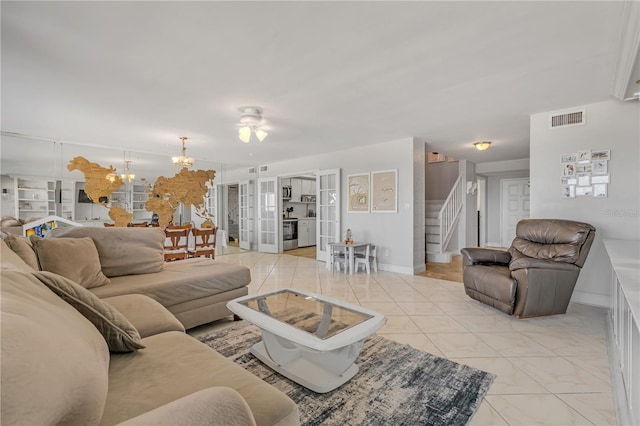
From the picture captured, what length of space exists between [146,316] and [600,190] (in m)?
4.71

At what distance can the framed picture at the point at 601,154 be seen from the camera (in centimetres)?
338

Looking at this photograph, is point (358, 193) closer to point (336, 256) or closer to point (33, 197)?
point (336, 256)

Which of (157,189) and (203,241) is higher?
(157,189)

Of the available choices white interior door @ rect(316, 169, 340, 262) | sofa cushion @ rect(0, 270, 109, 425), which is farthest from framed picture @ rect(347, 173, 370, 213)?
sofa cushion @ rect(0, 270, 109, 425)

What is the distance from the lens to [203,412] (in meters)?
0.72

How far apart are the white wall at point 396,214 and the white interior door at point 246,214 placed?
3.29m

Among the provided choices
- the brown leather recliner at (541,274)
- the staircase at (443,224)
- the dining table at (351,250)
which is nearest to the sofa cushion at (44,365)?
the brown leather recliner at (541,274)

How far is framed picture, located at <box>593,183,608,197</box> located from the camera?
11.2ft

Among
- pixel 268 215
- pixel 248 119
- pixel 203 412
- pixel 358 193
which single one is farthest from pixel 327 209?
pixel 203 412

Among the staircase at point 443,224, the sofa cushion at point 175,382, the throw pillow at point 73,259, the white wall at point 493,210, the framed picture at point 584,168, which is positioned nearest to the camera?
the sofa cushion at point 175,382

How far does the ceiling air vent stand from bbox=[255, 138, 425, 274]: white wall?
6.20 feet

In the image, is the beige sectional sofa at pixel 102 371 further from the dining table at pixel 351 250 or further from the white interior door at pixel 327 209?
the white interior door at pixel 327 209

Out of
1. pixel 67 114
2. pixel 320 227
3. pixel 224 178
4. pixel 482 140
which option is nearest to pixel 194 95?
pixel 67 114

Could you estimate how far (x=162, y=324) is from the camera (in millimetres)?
1713
